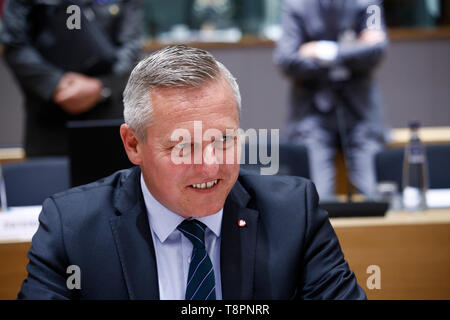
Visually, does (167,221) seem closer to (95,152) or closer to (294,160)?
(95,152)

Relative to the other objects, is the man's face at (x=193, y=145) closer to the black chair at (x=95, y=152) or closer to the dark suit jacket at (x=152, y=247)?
the dark suit jacket at (x=152, y=247)

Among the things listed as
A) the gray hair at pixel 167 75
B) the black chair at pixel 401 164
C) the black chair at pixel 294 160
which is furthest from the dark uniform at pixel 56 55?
the black chair at pixel 401 164

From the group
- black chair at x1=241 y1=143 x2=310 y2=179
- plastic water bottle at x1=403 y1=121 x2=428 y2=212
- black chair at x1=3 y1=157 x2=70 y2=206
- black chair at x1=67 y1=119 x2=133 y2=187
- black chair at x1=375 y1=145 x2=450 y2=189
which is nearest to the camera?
black chair at x1=67 y1=119 x2=133 y2=187

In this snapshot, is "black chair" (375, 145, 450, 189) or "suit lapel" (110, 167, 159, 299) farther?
"black chair" (375, 145, 450, 189)

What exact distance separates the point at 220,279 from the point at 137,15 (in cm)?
133

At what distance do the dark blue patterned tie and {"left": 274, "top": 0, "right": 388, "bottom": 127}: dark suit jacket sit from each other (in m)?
1.19

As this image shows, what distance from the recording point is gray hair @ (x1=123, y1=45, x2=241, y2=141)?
974 millimetres

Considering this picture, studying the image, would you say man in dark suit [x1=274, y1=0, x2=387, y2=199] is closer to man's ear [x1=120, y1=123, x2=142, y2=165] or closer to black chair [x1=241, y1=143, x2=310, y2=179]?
black chair [x1=241, y1=143, x2=310, y2=179]

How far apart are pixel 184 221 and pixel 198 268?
93mm

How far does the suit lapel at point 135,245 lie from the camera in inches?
41.3

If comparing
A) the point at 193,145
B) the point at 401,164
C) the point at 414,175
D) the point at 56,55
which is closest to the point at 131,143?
the point at 193,145

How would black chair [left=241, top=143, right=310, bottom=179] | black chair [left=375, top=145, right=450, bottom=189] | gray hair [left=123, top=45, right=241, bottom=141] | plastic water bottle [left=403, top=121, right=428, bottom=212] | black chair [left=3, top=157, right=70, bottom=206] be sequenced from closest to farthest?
gray hair [left=123, top=45, right=241, bottom=141] < black chair [left=3, top=157, right=70, bottom=206] < plastic water bottle [left=403, top=121, right=428, bottom=212] < black chair [left=241, top=143, right=310, bottom=179] < black chair [left=375, top=145, right=450, bottom=189]

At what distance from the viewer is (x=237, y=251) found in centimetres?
107

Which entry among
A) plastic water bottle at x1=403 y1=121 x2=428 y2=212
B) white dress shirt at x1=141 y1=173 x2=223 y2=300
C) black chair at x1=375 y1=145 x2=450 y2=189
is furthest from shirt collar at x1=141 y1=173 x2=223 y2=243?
black chair at x1=375 y1=145 x2=450 y2=189
